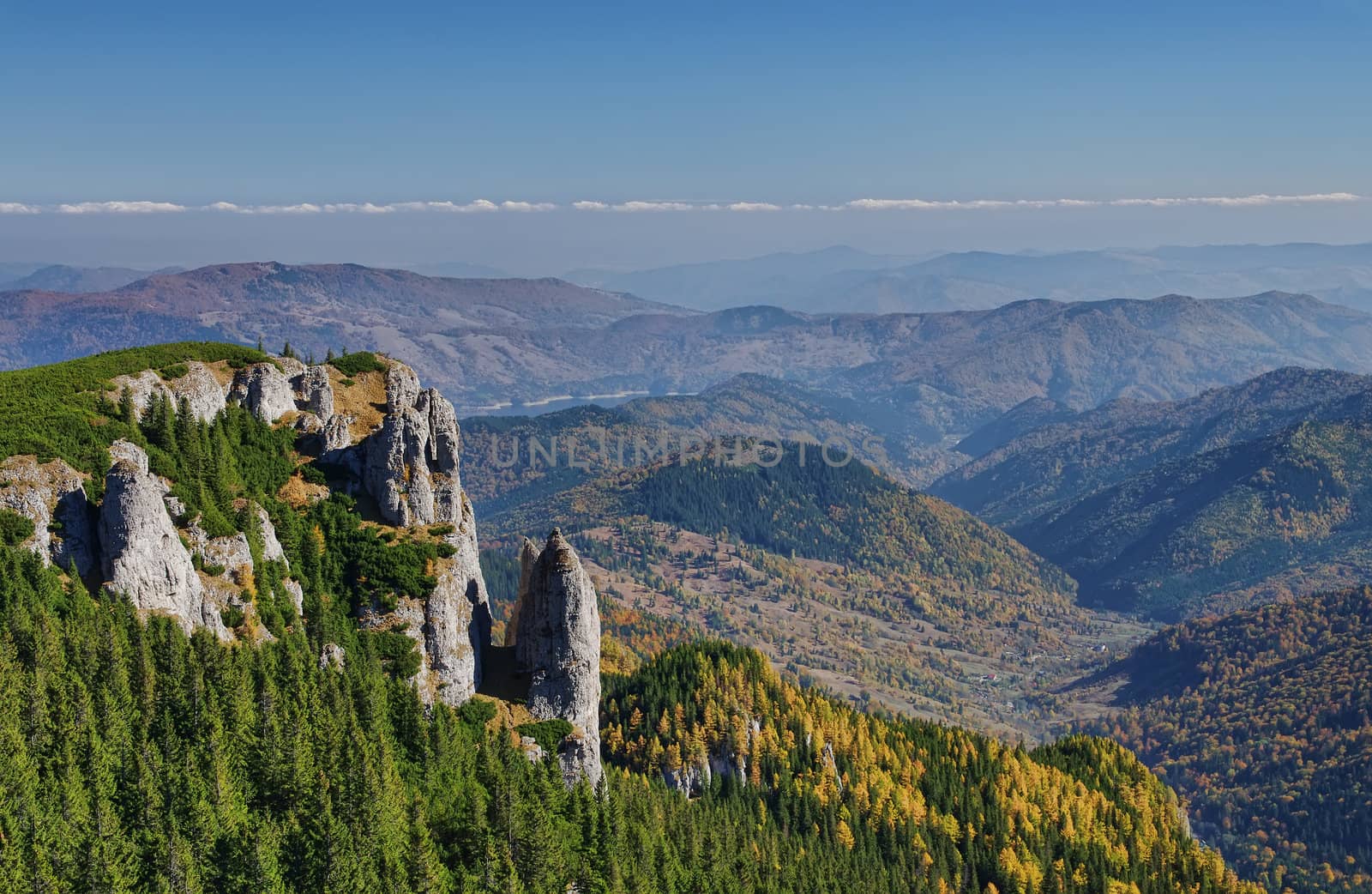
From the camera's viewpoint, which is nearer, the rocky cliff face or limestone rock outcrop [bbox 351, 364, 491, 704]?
limestone rock outcrop [bbox 351, 364, 491, 704]

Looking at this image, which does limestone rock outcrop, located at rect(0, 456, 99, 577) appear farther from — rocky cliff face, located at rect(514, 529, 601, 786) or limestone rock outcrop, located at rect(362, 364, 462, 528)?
rocky cliff face, located at rect(514, 529, 601, 786)

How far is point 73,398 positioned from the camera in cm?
12056

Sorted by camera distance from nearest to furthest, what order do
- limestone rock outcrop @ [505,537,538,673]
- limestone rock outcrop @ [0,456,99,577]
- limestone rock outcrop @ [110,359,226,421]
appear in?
limestone rock outcrop @ [0,456,99,577] < limestone rock outcrop @ [110,359,226,421] < limestone rock outcrop @ [505,537,538,673]

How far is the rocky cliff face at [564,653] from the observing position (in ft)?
431

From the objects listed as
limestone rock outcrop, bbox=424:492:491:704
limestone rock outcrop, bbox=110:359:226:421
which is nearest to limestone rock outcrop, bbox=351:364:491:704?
limestone rock outcrop, bbox=424:492:491:704

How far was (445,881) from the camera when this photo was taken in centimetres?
8669

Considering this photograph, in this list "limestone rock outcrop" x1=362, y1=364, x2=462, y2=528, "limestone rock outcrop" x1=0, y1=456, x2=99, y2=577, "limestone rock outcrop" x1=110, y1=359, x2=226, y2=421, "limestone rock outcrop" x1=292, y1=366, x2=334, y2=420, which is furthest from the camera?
"limestone rock outcrop" x1=292, y1=366, x2=334, y2=420

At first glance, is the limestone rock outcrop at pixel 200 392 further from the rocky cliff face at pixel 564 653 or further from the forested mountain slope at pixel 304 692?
the rocky cliff face at pixel 564 653

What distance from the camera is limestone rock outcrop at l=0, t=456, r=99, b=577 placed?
9850 centimetres

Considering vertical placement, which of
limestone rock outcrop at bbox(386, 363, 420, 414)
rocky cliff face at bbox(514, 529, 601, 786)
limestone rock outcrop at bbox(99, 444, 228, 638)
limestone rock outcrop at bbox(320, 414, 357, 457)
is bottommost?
rocky cliff face at bbox(514, 529, 601, 786)

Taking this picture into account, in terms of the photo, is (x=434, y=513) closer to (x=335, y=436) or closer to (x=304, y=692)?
(x=335, y=436)

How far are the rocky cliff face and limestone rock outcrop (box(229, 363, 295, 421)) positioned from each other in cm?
3730

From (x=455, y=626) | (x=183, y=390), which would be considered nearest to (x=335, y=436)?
(x=183, y=390)

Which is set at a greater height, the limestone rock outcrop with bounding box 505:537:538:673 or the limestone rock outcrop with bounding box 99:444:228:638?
the limestone rock outcrop with bounding box 99:444:228:638
